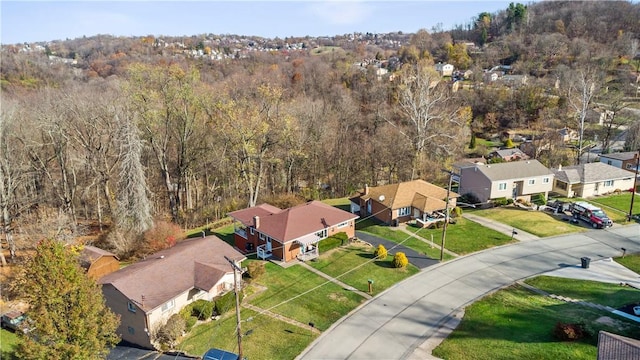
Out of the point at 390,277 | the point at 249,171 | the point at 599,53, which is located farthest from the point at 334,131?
the point at 599,53

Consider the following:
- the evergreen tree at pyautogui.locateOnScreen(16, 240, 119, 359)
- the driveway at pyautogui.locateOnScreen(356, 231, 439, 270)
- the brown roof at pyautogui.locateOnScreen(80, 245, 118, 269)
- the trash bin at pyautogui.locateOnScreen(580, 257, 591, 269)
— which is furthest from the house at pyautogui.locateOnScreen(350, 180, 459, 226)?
the evergreen tree at pyautogui.locateOnScreen(16, 240, 119, 359)

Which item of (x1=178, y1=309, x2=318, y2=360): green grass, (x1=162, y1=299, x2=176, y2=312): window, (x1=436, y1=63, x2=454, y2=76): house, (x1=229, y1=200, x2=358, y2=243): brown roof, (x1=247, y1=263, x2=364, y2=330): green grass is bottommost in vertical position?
(x1=178, y1=309, x2=318, y2=360): green grass

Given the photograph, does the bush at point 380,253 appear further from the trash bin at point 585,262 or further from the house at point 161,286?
the trash bin at point 585,262

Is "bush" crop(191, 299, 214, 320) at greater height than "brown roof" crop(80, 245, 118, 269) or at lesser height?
lesser

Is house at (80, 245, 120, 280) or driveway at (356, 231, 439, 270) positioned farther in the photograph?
driveway at (356, 231, 439, 270)

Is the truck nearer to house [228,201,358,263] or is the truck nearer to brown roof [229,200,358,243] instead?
house [228,201,358,263]

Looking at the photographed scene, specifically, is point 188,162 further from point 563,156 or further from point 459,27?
point 459,27

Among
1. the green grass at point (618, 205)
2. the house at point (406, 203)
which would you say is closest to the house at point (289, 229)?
the house at point (406, 203)
